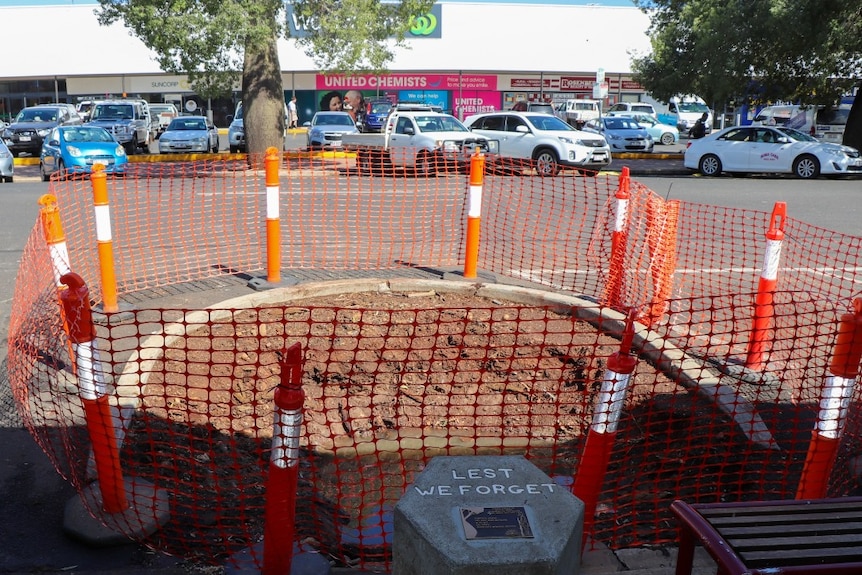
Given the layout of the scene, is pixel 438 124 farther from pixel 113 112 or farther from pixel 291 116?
pixel 291 116

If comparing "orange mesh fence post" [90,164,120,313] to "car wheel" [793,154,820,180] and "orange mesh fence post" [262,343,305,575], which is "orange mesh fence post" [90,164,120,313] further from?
"car wheel" [793,154,820,180]

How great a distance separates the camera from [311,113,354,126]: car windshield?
30.3 metres

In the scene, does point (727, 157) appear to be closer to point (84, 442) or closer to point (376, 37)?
point (376, 37)

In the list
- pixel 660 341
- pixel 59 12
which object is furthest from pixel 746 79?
pixel 59 12

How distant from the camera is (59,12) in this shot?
152 feet

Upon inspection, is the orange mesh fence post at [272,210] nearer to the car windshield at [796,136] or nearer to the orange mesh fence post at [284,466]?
the orange mesh fence post at [284,466]

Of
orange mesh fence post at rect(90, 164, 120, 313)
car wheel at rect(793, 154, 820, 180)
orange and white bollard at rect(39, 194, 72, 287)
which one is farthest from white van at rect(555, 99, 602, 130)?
orange and white bollard at rect(39, 194, 72, 287)

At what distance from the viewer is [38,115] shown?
3369cm

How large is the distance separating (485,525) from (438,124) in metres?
20.0

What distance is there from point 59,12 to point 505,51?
24651mm

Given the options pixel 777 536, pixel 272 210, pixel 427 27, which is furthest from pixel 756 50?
pixel 427 27

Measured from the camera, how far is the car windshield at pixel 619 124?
31.0m

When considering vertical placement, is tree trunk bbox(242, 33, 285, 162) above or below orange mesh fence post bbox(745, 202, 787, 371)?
above

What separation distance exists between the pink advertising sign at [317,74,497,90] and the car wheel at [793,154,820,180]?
95.6 ft
